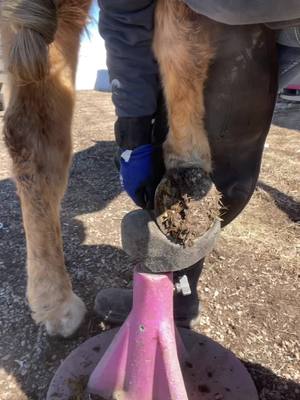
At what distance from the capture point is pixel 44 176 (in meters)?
Result: 1.53

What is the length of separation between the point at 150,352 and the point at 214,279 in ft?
2.15

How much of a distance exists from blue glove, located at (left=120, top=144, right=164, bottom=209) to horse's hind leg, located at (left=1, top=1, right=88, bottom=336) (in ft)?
1.53

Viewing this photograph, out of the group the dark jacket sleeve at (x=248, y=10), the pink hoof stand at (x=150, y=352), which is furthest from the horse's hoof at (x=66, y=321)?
the dark jacket sleeve at (x=248, y=10)

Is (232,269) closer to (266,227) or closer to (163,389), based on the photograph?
(266,227)

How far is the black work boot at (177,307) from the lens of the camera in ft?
4.97

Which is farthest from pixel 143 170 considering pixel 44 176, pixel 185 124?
pixel 44 176

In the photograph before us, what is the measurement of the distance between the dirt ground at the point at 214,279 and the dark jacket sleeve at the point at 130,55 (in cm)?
76

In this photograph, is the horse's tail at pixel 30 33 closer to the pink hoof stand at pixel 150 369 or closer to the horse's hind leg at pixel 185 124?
the horse's hind leg at pixel 185 124

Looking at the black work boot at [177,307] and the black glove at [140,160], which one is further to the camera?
the black work boot at [177,307]

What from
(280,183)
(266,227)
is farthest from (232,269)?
(280,183)

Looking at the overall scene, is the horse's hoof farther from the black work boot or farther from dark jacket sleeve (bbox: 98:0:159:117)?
dark jacket sleeve (bbox: 98:0:159:117)

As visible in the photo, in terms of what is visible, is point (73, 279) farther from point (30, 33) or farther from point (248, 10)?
point (248, 10)

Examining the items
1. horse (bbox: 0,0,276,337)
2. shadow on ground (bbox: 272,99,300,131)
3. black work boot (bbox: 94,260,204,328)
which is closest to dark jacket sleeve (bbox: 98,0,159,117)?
horse (bbox: 0,0,276,337)

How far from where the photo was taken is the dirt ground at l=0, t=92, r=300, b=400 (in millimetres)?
1389
